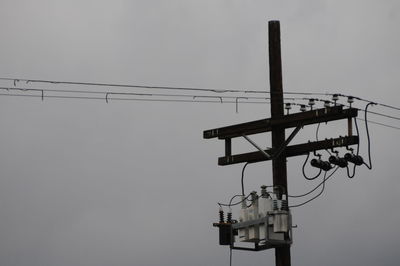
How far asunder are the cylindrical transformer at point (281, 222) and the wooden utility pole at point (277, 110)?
689 millimetres

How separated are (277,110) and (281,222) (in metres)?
2.83

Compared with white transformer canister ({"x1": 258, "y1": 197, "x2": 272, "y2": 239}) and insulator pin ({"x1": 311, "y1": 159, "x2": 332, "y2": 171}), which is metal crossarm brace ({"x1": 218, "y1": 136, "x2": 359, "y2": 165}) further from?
white transformer canister ({"x1": 258, "y1": 197, "x2": 272, "y2": 239})

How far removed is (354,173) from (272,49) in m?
3.48

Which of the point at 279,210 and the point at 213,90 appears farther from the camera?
the point at 213,90

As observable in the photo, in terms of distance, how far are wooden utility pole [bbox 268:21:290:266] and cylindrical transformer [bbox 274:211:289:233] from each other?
0.69 meters

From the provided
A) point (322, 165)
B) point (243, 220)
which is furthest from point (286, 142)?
point (243, 220)

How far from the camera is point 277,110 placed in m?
30.1

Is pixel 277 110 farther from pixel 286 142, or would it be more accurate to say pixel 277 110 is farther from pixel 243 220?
pixel 243 220

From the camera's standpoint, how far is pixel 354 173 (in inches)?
1160

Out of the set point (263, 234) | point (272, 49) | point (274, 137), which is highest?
point (272, 49)

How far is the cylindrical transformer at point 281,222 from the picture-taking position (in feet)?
93.5

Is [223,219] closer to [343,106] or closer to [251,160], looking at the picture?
[251,160]

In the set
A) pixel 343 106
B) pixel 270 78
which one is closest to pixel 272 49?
pixel 270 78

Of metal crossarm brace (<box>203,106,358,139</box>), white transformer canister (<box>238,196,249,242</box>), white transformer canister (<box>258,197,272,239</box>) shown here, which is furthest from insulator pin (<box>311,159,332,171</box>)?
white transformer canister (<box>238,196,249,242</box>)
